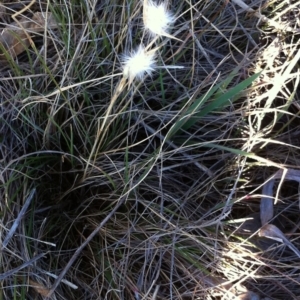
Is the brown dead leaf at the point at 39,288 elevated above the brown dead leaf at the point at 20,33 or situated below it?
below

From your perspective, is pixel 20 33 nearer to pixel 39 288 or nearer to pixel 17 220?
pixel 17 220

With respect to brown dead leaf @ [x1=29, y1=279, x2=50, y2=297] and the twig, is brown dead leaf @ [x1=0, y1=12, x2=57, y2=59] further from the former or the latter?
brown dead leaf @ [x1=29, y1=279, x2=50, y2=297]

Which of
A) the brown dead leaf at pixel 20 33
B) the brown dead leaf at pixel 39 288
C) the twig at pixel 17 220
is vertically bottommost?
the brown dead leaf at pixel 39 288

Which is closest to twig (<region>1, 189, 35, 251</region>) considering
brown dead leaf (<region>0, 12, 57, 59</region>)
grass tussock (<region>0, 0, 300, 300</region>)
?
grass tussock (<region>0, 0, 300, 300</region>)

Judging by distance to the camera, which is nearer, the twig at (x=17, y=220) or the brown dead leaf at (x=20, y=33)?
the twig at (x=17, y=220)

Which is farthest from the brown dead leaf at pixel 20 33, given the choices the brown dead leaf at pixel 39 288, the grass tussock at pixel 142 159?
the brown dead leaf at pixel 39 288

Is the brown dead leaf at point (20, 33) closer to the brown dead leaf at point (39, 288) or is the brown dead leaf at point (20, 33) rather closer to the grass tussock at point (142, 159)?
the grass tussock at point (142, 159)

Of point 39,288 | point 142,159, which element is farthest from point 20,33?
point 39,288
